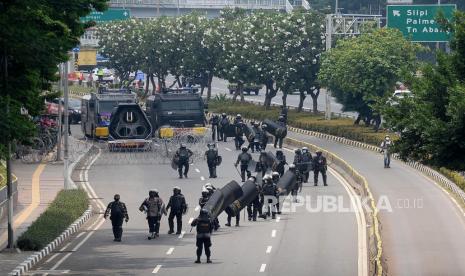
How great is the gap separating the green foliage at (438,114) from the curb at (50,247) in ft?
32.8

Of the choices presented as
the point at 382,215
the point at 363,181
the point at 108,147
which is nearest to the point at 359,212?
the point at 382,215

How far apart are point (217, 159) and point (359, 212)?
1086 centimetres

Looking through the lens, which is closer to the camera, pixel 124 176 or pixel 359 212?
pixel 359 212

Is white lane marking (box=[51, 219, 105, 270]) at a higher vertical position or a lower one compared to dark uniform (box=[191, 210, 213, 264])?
lower

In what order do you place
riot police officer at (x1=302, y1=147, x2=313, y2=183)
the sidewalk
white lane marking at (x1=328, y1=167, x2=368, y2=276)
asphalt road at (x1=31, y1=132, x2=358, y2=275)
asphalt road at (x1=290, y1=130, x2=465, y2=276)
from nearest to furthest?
asphalt road at (x1=31, y1=132, x2=358, y2=275) < white lane marking at (x1=328, y1=167, x2=368, y2=276) < asphalt road at (x1=290, y1=130, x2=465, y2=276) < the sidewalk < riot police officer at (x1=302, y1=147, x2=313, y2=183)

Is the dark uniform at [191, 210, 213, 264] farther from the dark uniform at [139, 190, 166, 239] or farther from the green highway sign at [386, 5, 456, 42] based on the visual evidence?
the green highway sign at [386, 5, 456, 42]

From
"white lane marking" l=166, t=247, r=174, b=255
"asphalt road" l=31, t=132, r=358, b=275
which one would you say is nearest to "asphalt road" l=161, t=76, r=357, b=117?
"asphalt road" l=31, t=132, r=358, b=275

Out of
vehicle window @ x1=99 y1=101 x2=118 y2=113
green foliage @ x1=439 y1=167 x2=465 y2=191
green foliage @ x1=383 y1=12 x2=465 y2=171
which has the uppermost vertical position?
green foliage @ x1=383 y1=12 x2=465 y2=171

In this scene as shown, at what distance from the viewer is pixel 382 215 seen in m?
49.2

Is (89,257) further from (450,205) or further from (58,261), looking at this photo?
(450,205)

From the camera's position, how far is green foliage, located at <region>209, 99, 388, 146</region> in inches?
3068

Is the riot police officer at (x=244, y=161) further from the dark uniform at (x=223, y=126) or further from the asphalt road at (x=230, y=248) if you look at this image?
the dark uniform at (x=223, y=126)

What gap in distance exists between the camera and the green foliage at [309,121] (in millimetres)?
77938

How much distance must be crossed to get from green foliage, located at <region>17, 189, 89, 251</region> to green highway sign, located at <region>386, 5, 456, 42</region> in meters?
28.1
